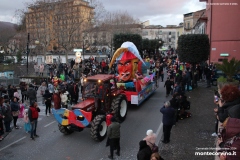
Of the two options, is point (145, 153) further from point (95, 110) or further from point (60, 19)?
point (60, 19)

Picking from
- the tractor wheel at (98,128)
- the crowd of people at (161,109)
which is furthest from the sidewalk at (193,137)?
the tractor wheel at (98,128)

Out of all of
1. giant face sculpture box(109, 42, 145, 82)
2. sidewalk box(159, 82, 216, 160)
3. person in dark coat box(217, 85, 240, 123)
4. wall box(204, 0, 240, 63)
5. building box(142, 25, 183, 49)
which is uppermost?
→ building box(142, 25, 183, 49)

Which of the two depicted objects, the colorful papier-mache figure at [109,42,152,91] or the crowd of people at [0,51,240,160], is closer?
the crowd of people at [0,51,240,160]

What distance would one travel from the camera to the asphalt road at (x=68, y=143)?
7.58 meters

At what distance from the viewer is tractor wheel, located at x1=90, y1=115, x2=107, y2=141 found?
821cm

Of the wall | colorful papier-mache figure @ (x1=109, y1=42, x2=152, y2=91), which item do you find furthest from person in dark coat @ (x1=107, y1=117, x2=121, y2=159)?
the wall

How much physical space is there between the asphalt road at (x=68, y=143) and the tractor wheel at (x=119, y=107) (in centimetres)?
36

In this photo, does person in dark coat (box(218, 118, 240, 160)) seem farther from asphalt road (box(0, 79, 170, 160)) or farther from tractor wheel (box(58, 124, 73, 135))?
tractor wheel (box(58, 124, 73, 135))

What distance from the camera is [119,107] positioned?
33.6ft

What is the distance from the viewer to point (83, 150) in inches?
312

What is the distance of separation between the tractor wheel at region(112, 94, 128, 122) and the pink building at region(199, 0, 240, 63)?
15.2 m

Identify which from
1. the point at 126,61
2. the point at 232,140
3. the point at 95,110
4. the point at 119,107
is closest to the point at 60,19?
the point at 126,61

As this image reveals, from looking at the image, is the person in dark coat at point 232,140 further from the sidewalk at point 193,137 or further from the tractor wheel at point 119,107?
the tractor wheel at point 119,107

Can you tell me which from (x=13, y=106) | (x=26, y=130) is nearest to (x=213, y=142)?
(x=26, y=130)
